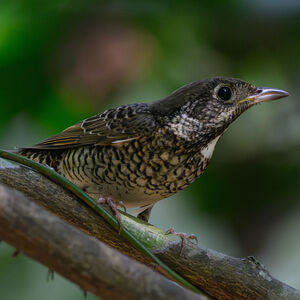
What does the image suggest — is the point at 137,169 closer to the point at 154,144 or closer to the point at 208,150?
the point at 154,144

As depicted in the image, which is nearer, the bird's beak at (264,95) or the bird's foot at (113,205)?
the bird's foot at (113,205)

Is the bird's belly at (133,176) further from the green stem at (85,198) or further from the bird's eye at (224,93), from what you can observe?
the green stem at (85,198)

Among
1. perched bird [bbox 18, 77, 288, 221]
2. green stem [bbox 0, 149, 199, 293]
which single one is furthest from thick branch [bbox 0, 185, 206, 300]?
perched bird [bbox 18, 77, 288, 221]

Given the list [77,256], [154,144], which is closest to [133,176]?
[154,144]

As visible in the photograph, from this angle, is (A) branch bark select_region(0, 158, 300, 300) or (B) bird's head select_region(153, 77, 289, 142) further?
(B) bird's head select_region(153, 77, 289, 142)

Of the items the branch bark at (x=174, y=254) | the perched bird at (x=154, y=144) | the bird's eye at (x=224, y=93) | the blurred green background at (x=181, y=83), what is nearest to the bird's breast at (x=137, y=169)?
the perched bird at (x=154, y=144)

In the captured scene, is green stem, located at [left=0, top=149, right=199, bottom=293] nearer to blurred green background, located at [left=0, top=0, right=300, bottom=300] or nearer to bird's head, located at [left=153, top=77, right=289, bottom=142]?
bird's head, located at [left=153, top=77, right=289, bottom=142]
